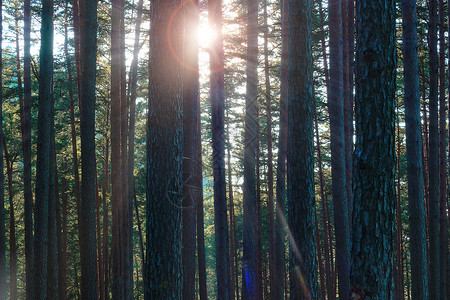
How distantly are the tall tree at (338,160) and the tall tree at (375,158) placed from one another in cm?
394

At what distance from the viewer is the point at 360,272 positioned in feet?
16.6

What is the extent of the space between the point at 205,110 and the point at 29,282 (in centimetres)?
1691

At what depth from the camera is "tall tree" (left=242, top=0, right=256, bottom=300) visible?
10188 mm

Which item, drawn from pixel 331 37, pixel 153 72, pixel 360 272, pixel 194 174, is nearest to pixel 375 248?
pixel 360 272

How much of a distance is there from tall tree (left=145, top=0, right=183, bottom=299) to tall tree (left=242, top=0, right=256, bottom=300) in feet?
16.4

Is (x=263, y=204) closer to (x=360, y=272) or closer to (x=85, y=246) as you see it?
(x=85, y=246)

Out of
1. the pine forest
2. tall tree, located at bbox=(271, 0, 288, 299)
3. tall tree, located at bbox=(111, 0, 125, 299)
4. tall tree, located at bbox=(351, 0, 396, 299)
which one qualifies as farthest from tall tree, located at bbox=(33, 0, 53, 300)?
tall tree, located at bbox=(351, 0, 396, 299)

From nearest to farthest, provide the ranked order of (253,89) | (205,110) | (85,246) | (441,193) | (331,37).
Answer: (85,246), (331,37), (253,89), (441,193), (205,110)

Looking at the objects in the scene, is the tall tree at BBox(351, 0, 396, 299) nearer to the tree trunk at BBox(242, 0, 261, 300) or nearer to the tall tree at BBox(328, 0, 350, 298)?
the tall tree at BBox(328, 0, 350, 298)

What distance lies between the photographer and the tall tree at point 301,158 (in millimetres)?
6344

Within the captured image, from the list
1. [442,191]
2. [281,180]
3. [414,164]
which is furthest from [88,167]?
[442,191]

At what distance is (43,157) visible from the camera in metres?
9.62

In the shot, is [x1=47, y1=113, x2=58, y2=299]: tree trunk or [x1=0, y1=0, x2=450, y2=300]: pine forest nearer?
[x1=0, y1=0, x2=450, y2=300]: pine forest

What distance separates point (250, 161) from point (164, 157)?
17.8ft
